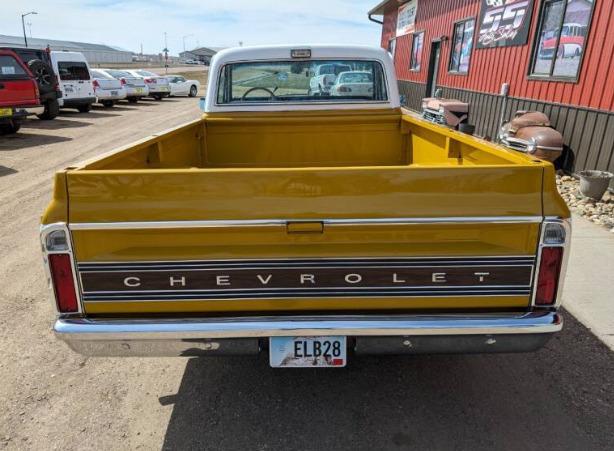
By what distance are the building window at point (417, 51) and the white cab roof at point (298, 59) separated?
1371 centimetres

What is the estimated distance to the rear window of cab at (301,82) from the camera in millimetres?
4445

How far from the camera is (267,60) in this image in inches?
174

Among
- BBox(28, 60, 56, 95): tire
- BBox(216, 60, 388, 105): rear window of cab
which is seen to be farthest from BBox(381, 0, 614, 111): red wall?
BBox(28, 60, 56, 95): tire

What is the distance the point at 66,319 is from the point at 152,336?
1.39 feet

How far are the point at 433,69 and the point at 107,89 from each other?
41.0 feet

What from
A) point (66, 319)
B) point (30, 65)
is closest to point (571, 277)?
point (66, 319)

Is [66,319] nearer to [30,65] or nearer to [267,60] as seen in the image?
[267,60]

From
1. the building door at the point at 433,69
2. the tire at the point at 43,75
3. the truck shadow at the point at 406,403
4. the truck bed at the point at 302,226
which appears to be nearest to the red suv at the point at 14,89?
the tire at the point at 43,75

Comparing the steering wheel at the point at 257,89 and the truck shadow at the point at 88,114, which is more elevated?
the steering wheel at the point at 257,89

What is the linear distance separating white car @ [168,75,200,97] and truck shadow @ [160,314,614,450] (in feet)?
79.9

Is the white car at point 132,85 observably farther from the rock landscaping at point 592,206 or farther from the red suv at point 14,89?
the rock landscaping at point 592,206

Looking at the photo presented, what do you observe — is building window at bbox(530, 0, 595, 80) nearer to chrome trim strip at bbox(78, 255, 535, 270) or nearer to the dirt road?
the dirt road

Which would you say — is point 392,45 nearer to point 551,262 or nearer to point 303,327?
point 551,262

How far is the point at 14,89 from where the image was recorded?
36.6 feet
